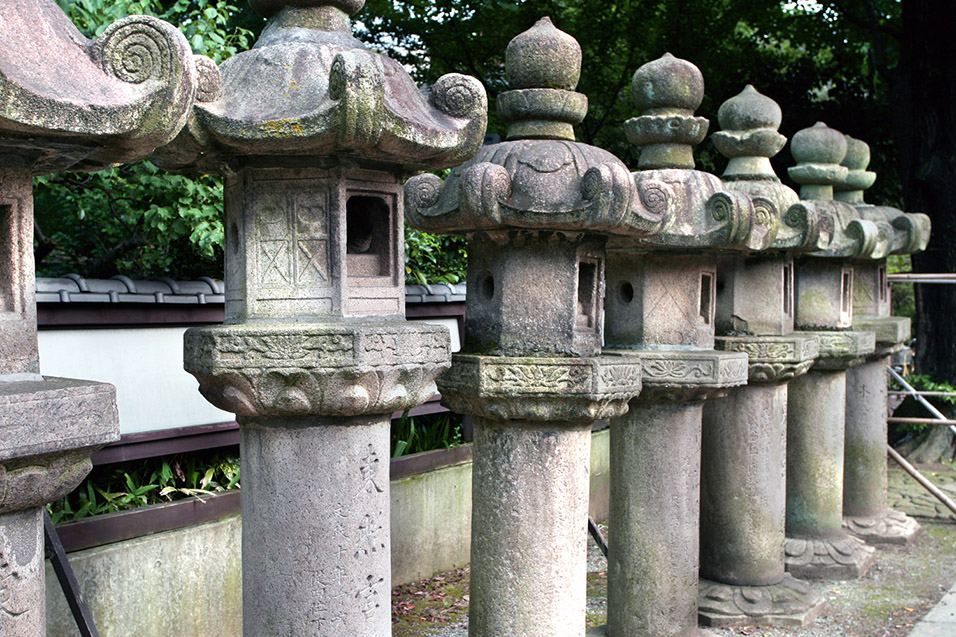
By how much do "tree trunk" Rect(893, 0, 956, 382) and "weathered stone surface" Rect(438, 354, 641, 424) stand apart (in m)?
9.47

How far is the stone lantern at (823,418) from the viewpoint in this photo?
27.1ft

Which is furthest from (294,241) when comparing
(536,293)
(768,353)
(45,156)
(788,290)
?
(788,290)

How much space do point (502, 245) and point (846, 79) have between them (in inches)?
473

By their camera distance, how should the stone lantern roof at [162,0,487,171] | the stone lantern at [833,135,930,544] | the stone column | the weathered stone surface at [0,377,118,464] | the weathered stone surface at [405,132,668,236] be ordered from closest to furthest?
1. the weathered stone surface at [0,377,118,464]
2. the stone lantern roof at [162,0,487,171]
3. the weathered stone surface at [405,132,668,236]
4. the stone column
5. the stone lantern at [833,135,930,544]

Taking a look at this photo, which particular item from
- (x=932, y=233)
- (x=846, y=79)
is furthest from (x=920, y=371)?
(x=846, y=79)

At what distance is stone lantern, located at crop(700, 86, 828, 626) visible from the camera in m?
6.87

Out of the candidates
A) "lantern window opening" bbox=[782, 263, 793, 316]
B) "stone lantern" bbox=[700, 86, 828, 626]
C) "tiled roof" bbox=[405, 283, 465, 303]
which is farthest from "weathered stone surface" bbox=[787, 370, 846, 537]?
"tiled roof" bbox=[405, 283, 465, 303]

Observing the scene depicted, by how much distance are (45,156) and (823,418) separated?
695 centimetres

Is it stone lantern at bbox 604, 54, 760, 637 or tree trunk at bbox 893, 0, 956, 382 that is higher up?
tree trunk at bbox 893, 0, 956, 382

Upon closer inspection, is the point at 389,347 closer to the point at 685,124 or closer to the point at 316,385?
the point at 316,385

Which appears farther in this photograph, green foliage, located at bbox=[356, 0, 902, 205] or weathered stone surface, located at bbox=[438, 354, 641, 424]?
green foliage, located at bbox=[356, 0, 902, 205]

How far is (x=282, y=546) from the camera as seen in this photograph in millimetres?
3859

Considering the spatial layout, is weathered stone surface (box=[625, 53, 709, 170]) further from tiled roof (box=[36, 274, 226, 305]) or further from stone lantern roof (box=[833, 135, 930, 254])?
stone lantern roof (box=[833, 135, 930, 254])

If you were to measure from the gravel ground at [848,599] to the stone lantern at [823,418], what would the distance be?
307 mm
